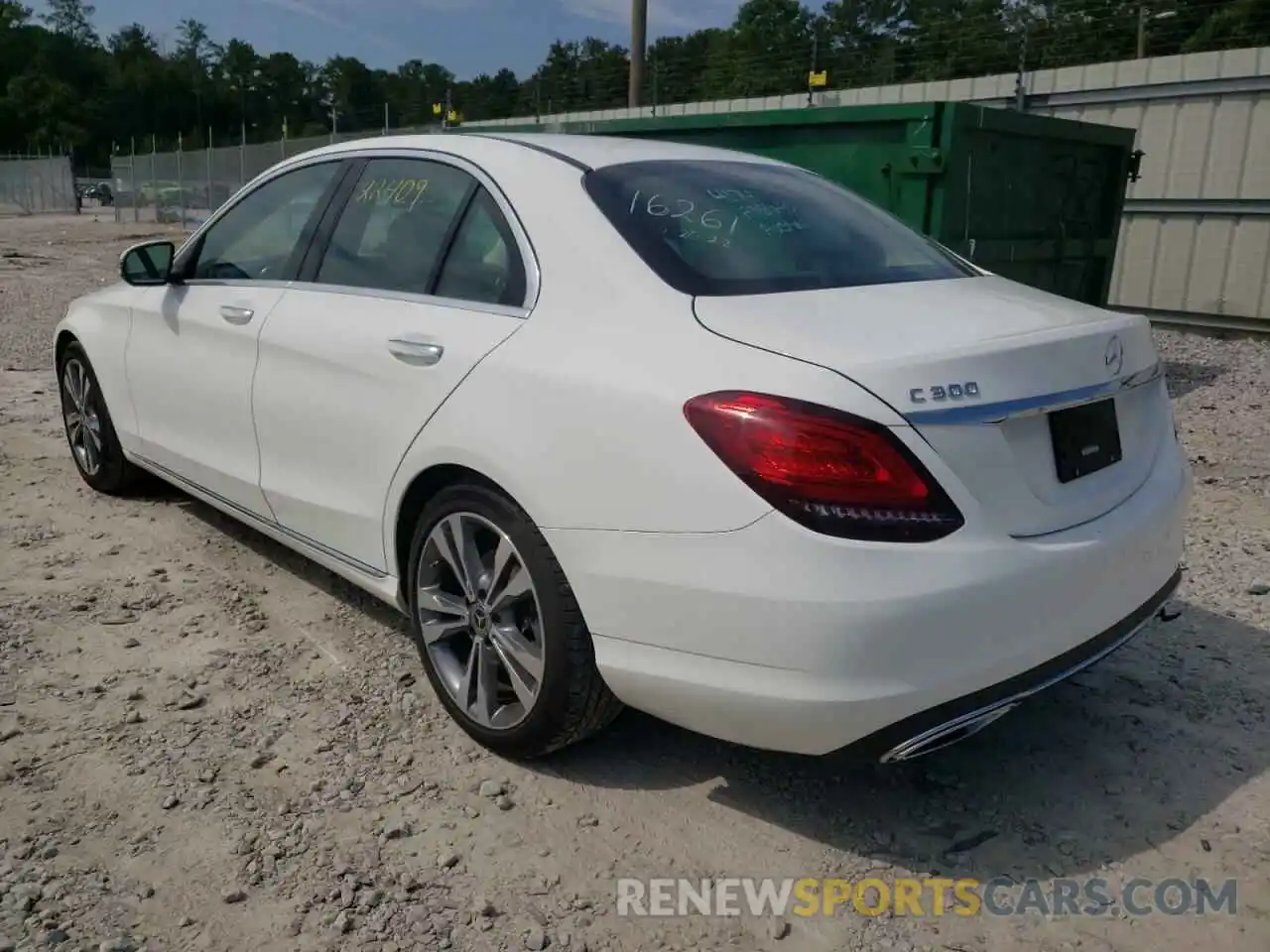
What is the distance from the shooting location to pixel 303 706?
10.7ft

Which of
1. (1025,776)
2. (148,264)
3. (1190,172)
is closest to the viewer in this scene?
(1025,776)

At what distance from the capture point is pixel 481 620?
291 cm

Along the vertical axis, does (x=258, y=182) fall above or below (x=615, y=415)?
above

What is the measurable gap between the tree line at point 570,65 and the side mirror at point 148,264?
10.5 metres

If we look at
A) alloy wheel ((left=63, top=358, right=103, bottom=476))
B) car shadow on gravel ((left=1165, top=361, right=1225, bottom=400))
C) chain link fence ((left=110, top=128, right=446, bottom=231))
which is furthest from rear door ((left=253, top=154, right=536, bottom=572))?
chain link fence ((left=110, top=128, right=446, bottom=231))

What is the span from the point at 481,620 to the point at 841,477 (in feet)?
3.75

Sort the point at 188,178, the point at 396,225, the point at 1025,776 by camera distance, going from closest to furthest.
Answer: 1. the point at 1025,776
2. the point at 396,225
3. the point at 188,178

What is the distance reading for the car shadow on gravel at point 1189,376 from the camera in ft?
26.6

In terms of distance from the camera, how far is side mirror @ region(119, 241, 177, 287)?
4.34 meters

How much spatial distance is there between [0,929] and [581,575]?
1.42m

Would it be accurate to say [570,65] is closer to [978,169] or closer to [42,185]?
[42,185]

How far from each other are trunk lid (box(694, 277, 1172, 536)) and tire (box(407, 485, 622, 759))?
716mm

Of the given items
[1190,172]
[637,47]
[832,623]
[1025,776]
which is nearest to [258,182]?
[832,623]

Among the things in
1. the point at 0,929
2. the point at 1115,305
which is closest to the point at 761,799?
the point at 0,929
